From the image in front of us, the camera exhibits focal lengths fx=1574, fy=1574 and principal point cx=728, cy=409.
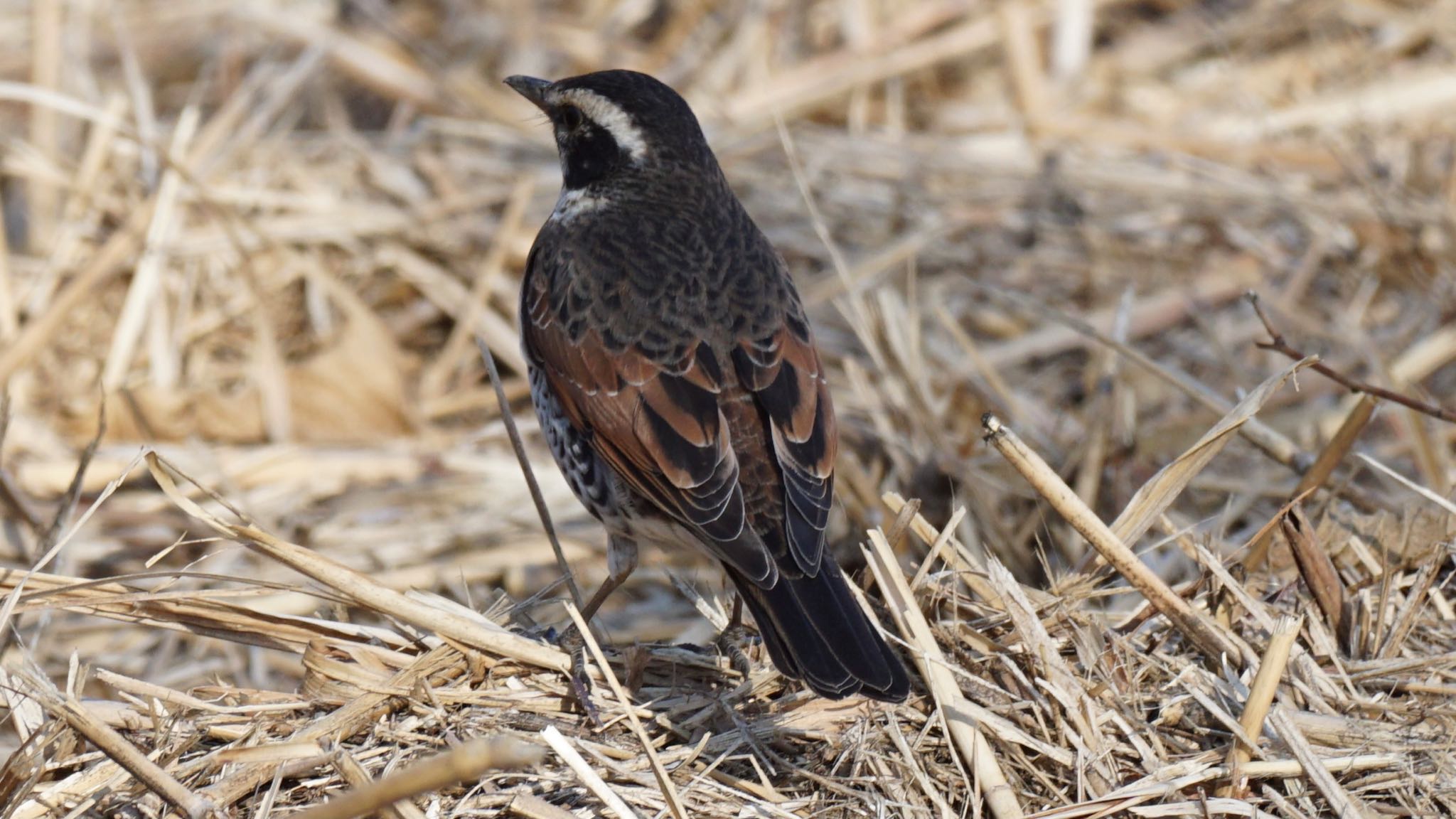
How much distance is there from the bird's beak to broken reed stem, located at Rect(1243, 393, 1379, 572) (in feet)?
8.61

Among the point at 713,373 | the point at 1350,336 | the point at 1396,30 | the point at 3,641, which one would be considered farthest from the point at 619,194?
the point at 1396,30

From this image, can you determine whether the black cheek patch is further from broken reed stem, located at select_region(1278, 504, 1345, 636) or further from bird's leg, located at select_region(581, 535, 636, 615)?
broken reed stem, located at select_region(1278, 504, 1345, 636)

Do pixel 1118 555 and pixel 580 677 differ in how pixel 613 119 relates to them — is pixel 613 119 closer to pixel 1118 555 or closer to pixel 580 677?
pixel 580 677

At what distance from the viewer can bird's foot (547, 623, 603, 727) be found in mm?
3844

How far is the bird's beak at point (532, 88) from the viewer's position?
5176 mm

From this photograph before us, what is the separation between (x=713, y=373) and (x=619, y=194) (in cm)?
86

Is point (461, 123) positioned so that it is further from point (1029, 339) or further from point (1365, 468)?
point (1365, 468)

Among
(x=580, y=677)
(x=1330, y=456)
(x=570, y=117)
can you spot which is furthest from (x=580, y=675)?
(x=1330, y=456)

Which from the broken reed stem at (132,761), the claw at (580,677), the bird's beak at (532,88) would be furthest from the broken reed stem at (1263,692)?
the bird's beak at (532,88)

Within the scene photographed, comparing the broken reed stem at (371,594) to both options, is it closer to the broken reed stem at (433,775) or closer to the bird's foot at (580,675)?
the bird's foot at (580,675)

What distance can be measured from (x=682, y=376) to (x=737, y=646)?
75 cm

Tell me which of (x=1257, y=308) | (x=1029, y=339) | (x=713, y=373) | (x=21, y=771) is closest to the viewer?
(x=21, y=771)

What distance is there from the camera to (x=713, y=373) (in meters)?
4.34

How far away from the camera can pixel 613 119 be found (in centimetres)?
496
